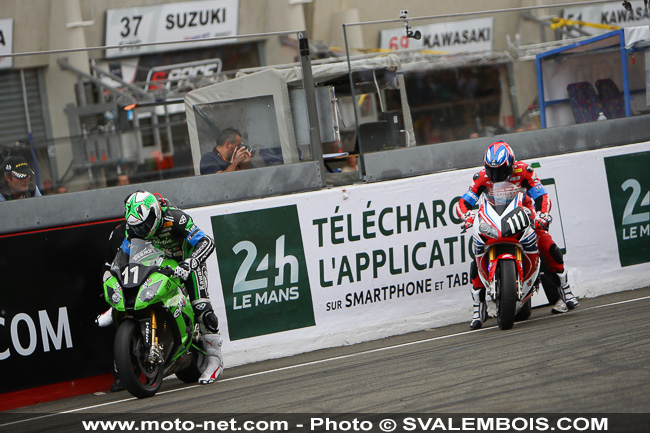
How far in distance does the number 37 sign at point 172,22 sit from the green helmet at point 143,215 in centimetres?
1536

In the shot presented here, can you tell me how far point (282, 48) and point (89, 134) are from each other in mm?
2549

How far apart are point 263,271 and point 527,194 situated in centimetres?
283

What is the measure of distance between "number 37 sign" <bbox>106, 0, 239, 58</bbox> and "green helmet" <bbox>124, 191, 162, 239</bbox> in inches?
605

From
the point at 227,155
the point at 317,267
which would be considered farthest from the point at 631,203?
the point at 227,155

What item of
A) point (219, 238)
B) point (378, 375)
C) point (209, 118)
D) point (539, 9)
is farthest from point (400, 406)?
point (539, 9)

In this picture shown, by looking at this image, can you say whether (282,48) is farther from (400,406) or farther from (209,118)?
(400,406)

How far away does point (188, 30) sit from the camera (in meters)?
24.5

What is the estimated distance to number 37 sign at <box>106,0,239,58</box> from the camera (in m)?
23.3

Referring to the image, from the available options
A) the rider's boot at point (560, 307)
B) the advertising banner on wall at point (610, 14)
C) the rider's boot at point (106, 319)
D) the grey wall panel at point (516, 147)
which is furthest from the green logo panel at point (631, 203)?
the rider's boot at point (106, 319)

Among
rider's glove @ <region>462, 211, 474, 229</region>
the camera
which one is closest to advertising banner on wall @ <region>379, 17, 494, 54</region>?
the camera

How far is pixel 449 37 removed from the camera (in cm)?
1232

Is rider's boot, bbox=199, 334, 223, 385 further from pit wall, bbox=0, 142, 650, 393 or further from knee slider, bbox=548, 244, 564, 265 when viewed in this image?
knee slider, bbox=548, 244, 564, 265

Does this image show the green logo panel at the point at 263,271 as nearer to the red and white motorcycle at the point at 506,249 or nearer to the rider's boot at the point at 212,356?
the rider's boot at the point at 212,356

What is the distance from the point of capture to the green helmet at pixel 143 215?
26.3 ft
